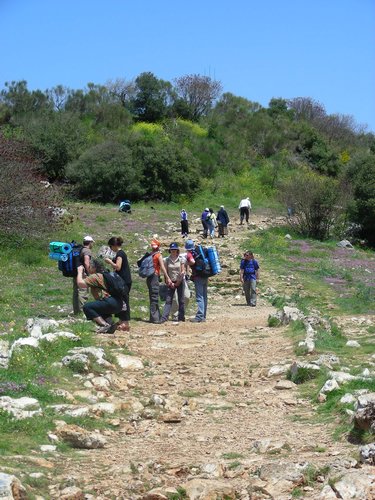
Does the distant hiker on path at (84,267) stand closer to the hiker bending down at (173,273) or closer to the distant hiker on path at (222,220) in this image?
the hiker bending down at (173,273)

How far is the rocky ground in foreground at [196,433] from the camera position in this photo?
5.25 metres

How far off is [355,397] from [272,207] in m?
37.0

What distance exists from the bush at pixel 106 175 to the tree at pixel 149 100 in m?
18.7

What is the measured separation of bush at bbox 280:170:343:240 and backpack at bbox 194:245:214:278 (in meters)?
19.8

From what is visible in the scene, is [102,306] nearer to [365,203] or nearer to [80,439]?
[80,439]

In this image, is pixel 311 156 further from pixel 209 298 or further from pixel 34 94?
pixel 209 298

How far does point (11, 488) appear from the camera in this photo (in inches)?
190

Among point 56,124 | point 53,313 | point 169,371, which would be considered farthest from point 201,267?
point 56,124

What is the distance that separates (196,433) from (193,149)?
153ft

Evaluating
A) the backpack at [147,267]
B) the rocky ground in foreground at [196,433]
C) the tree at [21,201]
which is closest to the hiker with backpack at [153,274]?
the backpack at [147,267]

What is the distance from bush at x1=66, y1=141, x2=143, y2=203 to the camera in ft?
139

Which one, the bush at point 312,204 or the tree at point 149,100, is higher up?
the tree at point 149,100

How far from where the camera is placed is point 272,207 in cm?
4372

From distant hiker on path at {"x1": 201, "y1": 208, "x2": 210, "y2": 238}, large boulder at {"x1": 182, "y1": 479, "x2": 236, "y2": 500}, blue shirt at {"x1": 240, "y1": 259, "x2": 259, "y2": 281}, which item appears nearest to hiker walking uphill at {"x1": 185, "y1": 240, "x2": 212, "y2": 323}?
blue shirt at {"x1": 240, "y1": 259, "x2": 259, "y2": 281}
